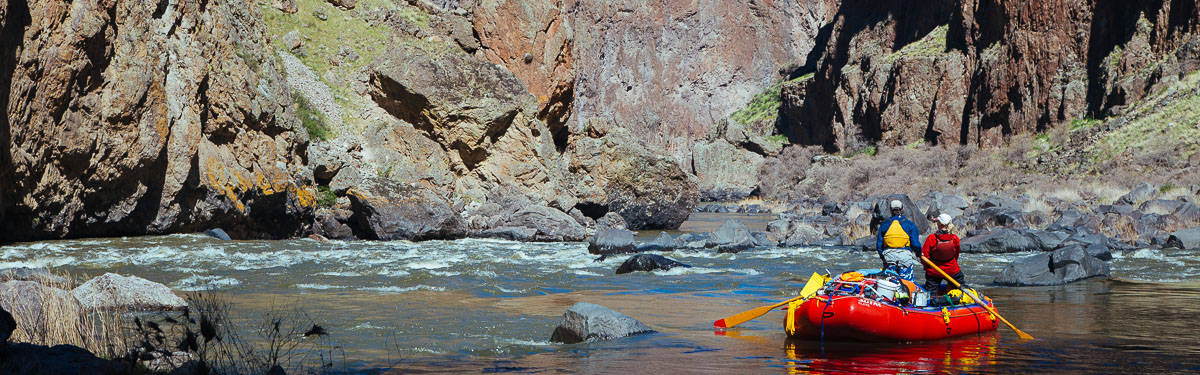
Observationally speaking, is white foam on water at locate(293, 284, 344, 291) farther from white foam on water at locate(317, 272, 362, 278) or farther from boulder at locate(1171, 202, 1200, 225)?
boulder at locate(1171, 202, 1200, 225)

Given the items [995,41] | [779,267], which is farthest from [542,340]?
[995,41]

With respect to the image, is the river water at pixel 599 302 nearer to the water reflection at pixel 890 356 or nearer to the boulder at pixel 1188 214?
the water reflection at pixel 890 356

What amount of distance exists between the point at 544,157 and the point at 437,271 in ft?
47.1

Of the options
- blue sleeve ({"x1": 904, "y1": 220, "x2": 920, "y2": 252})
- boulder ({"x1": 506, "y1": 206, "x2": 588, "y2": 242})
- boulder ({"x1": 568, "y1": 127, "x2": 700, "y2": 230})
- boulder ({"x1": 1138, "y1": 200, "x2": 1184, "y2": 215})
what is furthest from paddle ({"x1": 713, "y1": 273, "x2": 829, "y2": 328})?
boulder ({"x1": 1138, "y1": 200, "x2": 1184, "y2": 215})

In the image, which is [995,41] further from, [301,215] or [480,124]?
[301,215]

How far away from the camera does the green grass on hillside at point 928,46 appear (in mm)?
74938

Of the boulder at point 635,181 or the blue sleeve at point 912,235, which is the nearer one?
the blue sleeve at point 912,235

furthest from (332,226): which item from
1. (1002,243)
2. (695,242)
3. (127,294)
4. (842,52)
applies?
(842,52)

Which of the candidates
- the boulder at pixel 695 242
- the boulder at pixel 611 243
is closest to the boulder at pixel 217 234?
the boulder at pixel 611 243

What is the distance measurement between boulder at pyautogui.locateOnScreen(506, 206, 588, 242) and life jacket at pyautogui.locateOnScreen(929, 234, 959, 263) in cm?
1487

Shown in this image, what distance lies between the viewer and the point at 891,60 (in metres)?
82.9

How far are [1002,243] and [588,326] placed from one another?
14505mm

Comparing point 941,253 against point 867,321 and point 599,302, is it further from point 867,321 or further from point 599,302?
point 599,302

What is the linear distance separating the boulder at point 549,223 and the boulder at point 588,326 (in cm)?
1517
